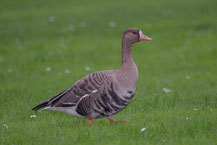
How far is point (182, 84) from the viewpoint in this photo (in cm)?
923

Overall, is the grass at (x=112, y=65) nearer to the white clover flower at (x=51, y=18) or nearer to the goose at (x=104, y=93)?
the white clover flower at (x=51, y=18)

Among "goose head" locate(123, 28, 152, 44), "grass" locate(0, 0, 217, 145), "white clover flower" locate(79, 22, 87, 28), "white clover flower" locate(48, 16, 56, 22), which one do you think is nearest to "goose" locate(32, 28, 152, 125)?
"goose head" locate(123, 28, 152, 44)

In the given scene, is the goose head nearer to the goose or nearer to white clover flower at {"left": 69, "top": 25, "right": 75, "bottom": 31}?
the goose

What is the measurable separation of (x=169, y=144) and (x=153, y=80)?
15.8 feet

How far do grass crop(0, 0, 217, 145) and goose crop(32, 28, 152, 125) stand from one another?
31cm

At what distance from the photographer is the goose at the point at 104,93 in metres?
5.84

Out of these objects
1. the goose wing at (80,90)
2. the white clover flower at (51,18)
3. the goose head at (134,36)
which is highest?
the goose head at (134,36)

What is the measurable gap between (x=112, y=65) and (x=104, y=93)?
19.2ft

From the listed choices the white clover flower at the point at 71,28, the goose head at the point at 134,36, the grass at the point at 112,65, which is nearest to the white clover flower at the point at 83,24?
the grass at the point at 112,65

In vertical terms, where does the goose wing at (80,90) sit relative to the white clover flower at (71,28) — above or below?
above

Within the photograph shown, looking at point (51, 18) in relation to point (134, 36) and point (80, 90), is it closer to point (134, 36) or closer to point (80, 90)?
point (134, 36)

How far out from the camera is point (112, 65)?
1166 centimetres

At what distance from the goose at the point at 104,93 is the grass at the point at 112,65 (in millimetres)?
310

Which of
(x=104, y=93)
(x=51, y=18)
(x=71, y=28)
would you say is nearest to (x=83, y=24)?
(x=71, y=28)
